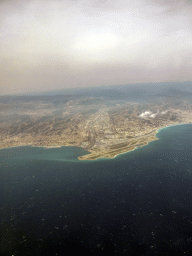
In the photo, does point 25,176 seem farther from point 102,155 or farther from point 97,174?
point 102,155

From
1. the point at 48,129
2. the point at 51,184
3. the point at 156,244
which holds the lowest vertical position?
the point at 156,244

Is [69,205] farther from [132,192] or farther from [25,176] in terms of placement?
[25,176]

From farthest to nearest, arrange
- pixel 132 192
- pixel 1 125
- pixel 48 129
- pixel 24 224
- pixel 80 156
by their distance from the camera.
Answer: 1. pixel 1 125
2. pixel 48 129
3. pixel 80 156
4. pixel 132 192
5. pixel 24 224

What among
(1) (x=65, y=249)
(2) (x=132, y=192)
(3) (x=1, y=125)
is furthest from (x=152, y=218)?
(3) (x=1, y=125)

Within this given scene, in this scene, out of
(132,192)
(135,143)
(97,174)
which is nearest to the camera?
(132,192)

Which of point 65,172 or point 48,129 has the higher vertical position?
point 48,129

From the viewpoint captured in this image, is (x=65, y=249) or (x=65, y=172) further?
(x=65, y=172)
